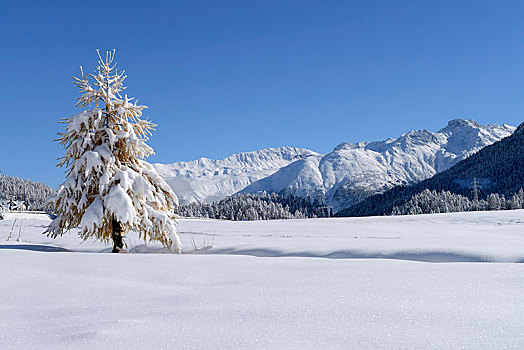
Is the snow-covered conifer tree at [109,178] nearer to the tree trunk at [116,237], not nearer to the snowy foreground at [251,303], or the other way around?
the tree trunk at [116,237]

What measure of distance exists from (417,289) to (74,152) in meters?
9.96

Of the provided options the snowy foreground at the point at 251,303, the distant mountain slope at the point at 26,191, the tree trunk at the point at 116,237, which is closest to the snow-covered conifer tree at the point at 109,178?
the tree trunk at the point at 116,237

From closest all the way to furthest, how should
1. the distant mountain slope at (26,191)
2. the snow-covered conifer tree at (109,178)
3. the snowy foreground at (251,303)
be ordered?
the snowy foreground at (251,303)
the snow-covered conifer tree at (109,178)
the distant mountain slope at (26,191)

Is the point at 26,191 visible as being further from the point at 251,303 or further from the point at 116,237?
the point at 251,303

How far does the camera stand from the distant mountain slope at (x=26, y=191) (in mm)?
174250

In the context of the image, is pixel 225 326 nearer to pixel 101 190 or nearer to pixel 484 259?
pixel 484 259

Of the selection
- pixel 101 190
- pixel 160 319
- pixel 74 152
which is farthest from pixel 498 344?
pixel 74 152

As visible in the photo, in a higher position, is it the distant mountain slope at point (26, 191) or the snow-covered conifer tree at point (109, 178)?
the distant mountain slope at point (26, 191)

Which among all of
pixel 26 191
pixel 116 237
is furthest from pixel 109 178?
pixel 26 191

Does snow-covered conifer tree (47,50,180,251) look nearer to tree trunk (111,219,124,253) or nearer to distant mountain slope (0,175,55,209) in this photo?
tree trunk (111,219,124,253)

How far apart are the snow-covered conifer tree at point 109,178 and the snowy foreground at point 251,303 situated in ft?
11.4

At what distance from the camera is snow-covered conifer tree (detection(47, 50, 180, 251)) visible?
1005 centimetres

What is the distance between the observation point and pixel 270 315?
3207 mm

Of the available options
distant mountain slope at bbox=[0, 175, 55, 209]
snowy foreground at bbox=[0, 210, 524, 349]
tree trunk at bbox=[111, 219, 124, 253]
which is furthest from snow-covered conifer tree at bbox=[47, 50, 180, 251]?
distant mountain slope at bbox=[0, 175, 55, 209]
